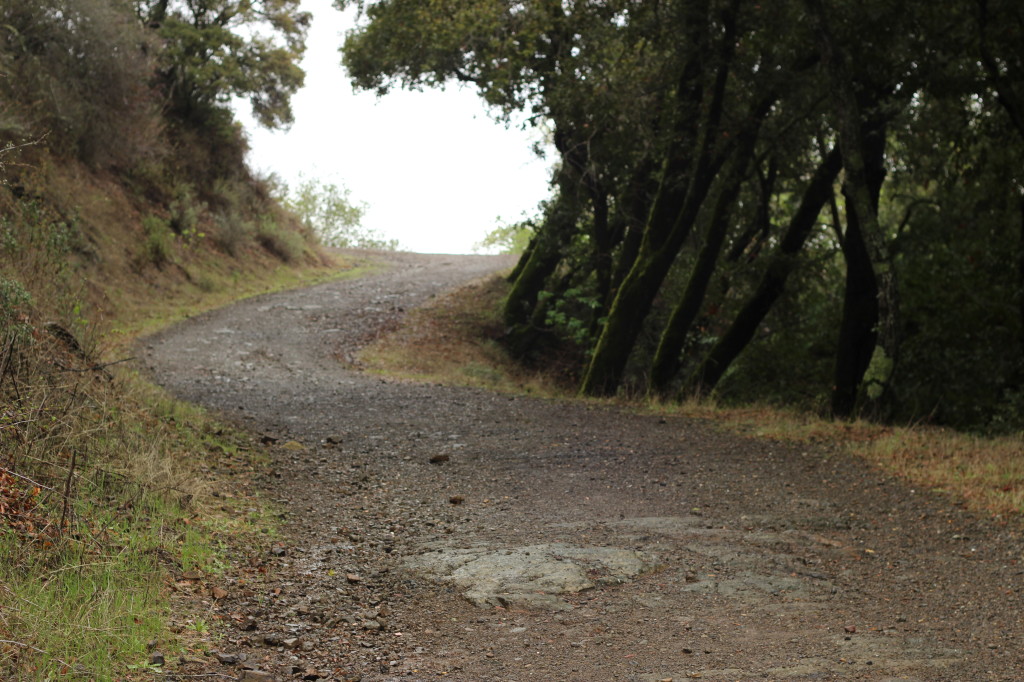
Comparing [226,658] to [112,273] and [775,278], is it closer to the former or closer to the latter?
[775,278]

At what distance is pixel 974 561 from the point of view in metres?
6.12

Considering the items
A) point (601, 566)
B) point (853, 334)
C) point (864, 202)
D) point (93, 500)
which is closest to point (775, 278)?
point (853, 334)

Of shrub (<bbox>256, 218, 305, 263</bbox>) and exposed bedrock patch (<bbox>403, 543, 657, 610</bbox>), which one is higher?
shrub (<bbox>256, 218, 305, 263</bbox>)

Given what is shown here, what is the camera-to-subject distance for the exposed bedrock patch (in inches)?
211

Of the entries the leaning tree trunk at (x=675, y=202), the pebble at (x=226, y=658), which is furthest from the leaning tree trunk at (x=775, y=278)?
the pebble at (x=226, y=658)

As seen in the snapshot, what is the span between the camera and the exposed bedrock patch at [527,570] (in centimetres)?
536

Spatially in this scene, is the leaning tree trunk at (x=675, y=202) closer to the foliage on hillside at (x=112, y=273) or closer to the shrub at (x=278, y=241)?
the foliage on hillside at (x=112, y=273)

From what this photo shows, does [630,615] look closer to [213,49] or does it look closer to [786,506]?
[786,506]

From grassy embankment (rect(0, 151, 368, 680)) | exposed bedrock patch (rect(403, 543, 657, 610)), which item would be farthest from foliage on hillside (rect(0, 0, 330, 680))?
exposed bedrock patch (rect(403, 543, 657, 610))

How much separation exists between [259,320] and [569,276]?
283 inches

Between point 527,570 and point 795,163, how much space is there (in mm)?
11235

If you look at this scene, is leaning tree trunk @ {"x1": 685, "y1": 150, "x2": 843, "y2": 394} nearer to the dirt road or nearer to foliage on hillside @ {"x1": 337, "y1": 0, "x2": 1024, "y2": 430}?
foliage on hillside @ {"x1": 337, "y1": 0, "x2": 1024, "y2": 430}

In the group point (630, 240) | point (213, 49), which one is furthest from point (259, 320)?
point (213, 49)

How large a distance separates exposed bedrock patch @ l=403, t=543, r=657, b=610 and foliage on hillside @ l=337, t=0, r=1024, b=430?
6501 mm
